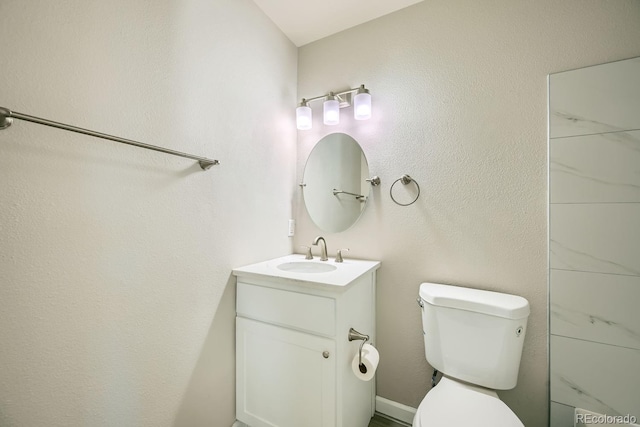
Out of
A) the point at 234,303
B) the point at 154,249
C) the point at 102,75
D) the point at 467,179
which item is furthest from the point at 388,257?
the point at 102,75

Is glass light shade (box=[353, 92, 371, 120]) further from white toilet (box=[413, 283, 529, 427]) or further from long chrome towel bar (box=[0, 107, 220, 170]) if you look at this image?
white toilet (box=[413, 283, 529, 427])

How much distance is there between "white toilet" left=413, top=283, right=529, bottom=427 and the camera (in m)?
0.94

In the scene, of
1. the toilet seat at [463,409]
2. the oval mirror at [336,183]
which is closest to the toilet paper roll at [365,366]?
the toilet seat at [463,409]

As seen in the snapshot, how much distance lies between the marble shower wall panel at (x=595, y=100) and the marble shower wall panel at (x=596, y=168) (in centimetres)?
4

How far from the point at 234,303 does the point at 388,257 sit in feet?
2.85

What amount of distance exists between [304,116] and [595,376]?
1874 mm

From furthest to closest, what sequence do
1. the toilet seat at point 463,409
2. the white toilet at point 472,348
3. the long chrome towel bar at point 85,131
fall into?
the white toilet at point 472,348
the toilet seat at point 463,409
the long chrome towel bar at point 85,131

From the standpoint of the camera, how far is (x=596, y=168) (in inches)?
40.3

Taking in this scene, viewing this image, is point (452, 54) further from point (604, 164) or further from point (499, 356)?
point (499, 356)

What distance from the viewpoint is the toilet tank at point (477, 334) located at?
1.02 meters

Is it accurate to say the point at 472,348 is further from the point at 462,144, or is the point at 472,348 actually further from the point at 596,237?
the point at 462,144

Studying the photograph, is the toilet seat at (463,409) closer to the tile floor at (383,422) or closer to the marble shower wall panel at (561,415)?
the marble shower wall panel at (561,415)

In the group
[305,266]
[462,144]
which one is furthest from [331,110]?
[305,266]

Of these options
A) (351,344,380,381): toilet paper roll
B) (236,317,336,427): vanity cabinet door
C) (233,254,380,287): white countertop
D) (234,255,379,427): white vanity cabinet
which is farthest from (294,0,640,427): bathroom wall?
(236,317,336,427): vanity cabinet door
